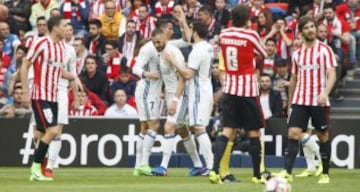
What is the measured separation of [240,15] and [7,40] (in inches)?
490

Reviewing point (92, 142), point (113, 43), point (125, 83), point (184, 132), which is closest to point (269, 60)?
point (125, 83)

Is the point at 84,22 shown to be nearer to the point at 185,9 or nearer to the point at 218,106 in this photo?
the point at 185,9

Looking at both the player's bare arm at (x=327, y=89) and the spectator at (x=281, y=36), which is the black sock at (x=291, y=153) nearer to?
the player's bare arm at (x=327, y=89)

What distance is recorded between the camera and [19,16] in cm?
3222

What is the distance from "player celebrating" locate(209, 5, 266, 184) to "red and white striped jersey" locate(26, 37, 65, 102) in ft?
8.32

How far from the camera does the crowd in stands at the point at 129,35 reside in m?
27.9

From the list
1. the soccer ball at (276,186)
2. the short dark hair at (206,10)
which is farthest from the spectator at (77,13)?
the soccer ball at (276,186)

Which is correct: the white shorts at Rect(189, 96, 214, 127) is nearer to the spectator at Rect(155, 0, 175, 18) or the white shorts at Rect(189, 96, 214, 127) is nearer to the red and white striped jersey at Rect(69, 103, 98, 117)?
the red and white striped jersey at Rect(69, 103, 98, 117)

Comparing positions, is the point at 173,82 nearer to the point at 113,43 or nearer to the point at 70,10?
the point at 113,43

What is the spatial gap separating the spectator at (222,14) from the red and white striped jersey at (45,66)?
34.5 ft

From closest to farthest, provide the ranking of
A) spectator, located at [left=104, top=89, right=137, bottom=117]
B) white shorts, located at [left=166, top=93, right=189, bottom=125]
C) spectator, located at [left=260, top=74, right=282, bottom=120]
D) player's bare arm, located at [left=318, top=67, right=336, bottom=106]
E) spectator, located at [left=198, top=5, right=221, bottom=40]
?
player's bare arm, located at [left=318, top=67, right=336, bottom=106] < white shorts, located at [left=166, top=93, right=189, bottom=125] < spectator, located at [left=260, top=74, right=282, bottom=120] < spectator, located at [left=104, top=89, right=137, bottom=117] < spectator, located at [left=198, top=5, right=221, bottom=40]

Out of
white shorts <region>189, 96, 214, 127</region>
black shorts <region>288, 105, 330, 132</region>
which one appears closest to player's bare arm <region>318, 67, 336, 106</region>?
black shorts <region>288, 105, 330, 132</region>

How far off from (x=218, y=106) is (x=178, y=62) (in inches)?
240

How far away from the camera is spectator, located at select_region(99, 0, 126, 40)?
3148 cm
